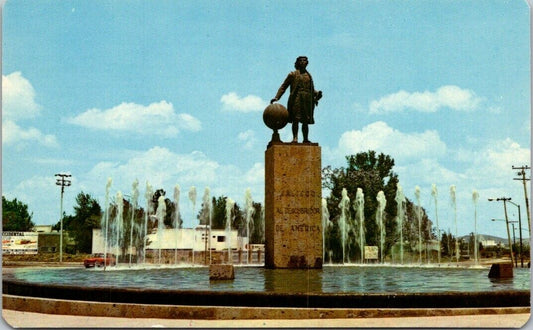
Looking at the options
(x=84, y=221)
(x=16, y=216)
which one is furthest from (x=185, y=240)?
(x=16, y=216)

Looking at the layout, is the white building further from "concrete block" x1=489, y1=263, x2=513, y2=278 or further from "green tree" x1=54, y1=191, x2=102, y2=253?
"concrete block" x1=489, y1=263, x2=513, y2=278

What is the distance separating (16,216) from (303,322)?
67.9 m

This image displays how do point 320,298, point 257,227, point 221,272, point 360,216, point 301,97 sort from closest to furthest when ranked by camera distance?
1. point 320,298
2. point 221,272
3. point 301,97
4. point 360,216
5. point 257,227

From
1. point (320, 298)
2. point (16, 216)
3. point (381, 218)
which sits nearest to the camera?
point (320, 298)

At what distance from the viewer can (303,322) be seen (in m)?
8.65

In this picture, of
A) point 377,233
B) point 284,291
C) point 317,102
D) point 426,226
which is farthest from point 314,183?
point 426,226

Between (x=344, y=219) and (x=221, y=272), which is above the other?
(x=344, y=219)

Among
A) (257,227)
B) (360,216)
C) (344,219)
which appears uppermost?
(257,227)

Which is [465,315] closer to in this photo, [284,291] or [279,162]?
[284,291]

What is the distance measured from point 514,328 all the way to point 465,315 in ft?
2.54

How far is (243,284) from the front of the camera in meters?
11.1

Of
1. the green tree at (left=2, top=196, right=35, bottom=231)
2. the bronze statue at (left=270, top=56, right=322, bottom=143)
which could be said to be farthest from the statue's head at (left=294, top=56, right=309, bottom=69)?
the green tree at (left=2, top=196, right=35, bottom=231)

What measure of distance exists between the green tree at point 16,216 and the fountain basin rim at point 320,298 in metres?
61.4

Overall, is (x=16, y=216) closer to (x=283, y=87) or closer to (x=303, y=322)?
(x=283, y=87)
